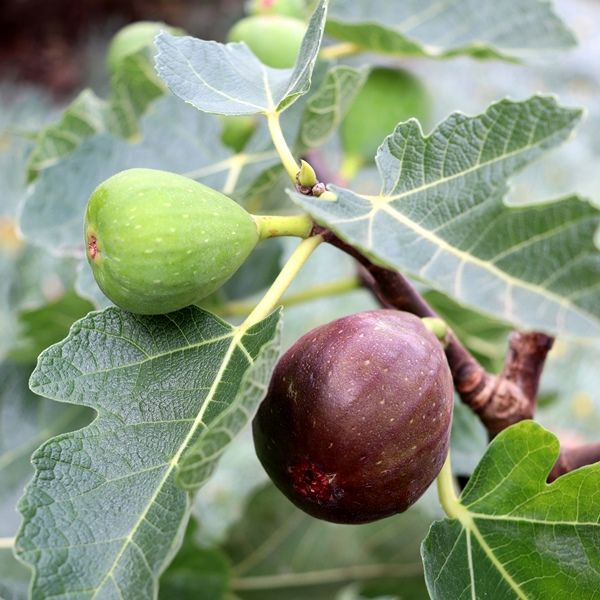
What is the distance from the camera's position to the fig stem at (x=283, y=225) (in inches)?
29.3

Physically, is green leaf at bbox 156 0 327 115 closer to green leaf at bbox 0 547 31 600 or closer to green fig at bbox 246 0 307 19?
green fig at bbox 246 0 307 19

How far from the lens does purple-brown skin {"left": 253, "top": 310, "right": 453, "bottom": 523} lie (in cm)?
66

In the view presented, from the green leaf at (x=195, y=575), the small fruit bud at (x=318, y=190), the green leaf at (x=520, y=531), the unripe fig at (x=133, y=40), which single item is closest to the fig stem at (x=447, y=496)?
the green leaf at (x=520, y=531)

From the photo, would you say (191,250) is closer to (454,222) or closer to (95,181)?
(454,222)

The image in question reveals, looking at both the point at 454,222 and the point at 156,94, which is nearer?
the point at 454,222

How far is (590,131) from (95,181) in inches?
142

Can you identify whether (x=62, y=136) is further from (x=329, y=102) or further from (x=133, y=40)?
(x=329, y=102)

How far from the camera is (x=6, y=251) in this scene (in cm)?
248

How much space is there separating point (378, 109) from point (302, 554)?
777 mm

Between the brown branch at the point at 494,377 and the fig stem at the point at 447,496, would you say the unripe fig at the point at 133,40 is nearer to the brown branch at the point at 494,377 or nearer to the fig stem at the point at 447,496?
the brown branch at the point at 494,377

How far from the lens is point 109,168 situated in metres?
1.13

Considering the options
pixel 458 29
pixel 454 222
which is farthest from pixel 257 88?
pixel 458 29

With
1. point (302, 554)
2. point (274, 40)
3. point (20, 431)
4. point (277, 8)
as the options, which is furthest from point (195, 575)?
point (277, 8)

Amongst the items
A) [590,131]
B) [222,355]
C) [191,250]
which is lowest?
[590,131]
